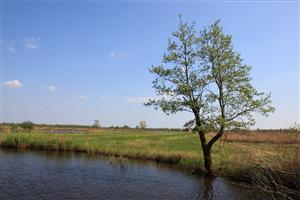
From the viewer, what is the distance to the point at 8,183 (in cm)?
1997

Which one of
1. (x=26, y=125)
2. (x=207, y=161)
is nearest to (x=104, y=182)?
(x=207, y=161)

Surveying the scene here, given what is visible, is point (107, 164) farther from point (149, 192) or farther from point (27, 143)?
point (27, 143)

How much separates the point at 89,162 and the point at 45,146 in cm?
1375

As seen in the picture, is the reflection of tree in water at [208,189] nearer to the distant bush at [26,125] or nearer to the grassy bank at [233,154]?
the grassy bank at [233,154]

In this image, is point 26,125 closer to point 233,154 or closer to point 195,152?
point 195,152

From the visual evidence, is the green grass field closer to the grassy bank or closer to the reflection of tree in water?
the grassy bank

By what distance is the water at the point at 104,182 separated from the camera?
18019mm

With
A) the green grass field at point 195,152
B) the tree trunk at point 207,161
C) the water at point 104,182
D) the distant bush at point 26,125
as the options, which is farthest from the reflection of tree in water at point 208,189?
the distant bush at point 26,125

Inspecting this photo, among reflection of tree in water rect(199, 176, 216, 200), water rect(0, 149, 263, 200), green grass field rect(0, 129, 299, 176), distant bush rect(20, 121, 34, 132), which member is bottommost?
reflection of tree in water rect(199, 176, 216, 200)

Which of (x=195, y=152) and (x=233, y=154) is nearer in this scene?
(x=233, y=154)

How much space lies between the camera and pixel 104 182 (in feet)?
70.6

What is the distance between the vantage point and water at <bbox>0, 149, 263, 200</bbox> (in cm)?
1802

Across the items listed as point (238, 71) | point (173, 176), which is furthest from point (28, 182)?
point (238, 71)

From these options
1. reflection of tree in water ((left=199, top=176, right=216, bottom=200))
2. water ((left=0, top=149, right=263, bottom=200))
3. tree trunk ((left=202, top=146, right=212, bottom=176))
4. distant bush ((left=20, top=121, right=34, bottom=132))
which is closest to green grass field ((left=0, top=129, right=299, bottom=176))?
tree trunk ((left=202, top=146, right=212, bottom=176))
